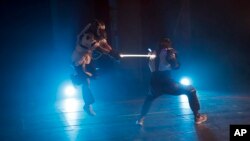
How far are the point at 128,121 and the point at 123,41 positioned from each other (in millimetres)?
3980

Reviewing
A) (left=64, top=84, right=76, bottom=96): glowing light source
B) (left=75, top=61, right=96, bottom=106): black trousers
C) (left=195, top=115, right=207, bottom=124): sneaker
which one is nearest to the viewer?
(left=195, top=115, right=207, bottom=124): sneaker

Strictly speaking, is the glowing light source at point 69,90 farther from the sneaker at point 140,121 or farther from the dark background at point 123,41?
the sneaker at point 140,121

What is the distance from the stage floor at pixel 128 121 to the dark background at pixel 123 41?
100cm

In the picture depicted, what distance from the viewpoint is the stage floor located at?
630cm

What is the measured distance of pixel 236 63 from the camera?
1064 cm

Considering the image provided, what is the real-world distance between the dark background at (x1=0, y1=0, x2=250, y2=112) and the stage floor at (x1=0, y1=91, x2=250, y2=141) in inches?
39.3

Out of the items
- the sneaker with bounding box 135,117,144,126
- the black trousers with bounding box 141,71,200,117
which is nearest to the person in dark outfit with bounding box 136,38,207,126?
the black trousers with bounding box 141,71,200,117

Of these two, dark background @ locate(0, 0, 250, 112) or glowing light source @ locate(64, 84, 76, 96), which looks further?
glowing light source @ locate(64, 84, 76, 96)

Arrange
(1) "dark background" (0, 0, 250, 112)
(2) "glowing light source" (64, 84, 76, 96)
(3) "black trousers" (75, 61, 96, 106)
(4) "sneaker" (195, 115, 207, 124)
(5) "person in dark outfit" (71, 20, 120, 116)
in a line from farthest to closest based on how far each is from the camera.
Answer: (2) "glowing light source" (64, 84, 76, 96), (1) "dark background" (0, 0, 250, 112), (3) "black trousers" (75, 61, 96, 106), (5) "person in dark outfit" (71, 20, 120, 116), (4) "sneaker" (195, 115, 207, 124)

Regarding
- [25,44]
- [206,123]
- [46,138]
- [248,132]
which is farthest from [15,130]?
[248,132]

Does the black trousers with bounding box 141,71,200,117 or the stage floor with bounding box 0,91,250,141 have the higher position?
the black trousers with bounding box 141,71,200,117

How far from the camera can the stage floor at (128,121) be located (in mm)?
6301

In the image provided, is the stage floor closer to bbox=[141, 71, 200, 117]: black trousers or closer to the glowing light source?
bbox=[141, 71, 200, 117]: black trousers

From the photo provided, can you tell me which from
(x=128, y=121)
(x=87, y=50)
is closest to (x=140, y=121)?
(x=128, y=121)
